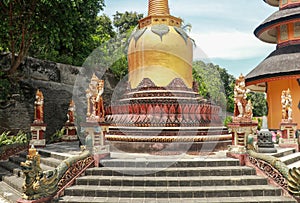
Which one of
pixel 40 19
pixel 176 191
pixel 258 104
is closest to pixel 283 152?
pixel 176 191

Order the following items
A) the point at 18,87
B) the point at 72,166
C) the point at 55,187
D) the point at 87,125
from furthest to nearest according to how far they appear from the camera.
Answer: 1. the point at 18,87
2. the point at 87,125
3. the point at 72,166
4. the point at 55,187

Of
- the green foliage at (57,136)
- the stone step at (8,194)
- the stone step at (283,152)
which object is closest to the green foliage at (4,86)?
the green foliage at (57,136)

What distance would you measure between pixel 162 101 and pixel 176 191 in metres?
5.61

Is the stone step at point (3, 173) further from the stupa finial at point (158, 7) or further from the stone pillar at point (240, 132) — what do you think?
the stupa finial at point (158, 7)

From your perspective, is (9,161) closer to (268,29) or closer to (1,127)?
(1,127)

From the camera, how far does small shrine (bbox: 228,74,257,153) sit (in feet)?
30.1

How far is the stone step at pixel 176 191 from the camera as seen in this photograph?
7.23m

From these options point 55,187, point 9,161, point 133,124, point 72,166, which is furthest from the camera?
point 9,161

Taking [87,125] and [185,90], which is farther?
[185,90]

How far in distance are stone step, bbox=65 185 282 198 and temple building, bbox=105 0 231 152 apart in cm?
328

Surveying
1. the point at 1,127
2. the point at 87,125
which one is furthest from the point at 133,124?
the point at 1,127

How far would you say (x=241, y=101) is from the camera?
31.6 ft

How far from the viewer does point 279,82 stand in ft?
70.1

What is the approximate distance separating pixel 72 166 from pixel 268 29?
64.1 feet
